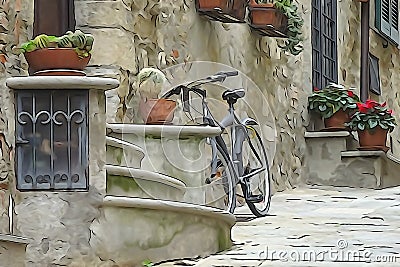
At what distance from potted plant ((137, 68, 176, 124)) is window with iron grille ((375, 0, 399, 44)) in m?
6.79

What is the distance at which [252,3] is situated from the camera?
21.7 feet

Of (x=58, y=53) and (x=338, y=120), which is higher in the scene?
(x=58, y=53)

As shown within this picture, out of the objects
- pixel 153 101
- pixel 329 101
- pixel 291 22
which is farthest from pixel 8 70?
pixel 329 101

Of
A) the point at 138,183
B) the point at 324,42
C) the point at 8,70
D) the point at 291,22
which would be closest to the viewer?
the point at 8,70

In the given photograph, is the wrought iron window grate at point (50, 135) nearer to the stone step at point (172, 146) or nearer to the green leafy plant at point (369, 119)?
the stone step at point (172, 146)

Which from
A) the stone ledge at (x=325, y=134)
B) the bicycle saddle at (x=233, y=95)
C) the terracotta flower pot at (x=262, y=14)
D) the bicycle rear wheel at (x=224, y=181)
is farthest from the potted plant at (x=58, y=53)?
the stone ledge at (x=325, y=134)

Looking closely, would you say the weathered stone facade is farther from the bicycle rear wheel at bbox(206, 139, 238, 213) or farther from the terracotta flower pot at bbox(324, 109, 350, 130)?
the bicycle rear wheel at bbox(206, 139, 238, 213)

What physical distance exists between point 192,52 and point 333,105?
2.97 m

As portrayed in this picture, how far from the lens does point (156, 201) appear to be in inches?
136

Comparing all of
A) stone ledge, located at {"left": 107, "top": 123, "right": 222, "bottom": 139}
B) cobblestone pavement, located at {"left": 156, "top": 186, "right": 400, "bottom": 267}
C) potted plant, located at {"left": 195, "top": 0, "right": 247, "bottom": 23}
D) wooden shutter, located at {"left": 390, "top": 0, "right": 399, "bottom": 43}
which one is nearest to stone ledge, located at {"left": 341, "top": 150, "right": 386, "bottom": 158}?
cobblestone pavement, located at {"left": 156, "top": 186, "right": 400, "bottom": 267}

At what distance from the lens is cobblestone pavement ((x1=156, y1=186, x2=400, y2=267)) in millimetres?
3658

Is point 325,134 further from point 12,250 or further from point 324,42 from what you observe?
point 12,250

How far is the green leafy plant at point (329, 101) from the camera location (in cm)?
814

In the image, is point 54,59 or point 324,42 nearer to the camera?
point 54,59
